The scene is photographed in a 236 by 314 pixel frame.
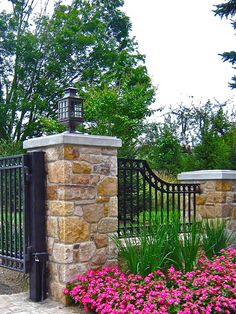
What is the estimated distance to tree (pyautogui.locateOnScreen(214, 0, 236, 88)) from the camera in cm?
1067

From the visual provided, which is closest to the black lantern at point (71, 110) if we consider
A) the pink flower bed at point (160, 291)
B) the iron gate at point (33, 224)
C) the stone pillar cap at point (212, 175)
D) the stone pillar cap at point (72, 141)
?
the stone pillar cap at point (72, 141)

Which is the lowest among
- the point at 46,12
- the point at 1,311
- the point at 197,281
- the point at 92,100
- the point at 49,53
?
the point at 1,311

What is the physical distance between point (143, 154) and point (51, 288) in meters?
8.63

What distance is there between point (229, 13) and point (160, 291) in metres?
9.42

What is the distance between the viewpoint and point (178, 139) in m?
15.7

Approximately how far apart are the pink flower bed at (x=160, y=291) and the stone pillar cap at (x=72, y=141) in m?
1.23

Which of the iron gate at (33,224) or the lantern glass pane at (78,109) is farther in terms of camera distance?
the lantern glass pane at (78,109)

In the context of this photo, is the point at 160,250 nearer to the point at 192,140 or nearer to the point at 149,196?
the point at 149,196

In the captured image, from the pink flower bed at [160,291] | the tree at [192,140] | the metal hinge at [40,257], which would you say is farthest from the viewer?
the tree at [192,140]

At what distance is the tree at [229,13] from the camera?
35.0ft

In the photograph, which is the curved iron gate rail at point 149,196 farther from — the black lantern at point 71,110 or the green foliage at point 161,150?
the green foliage at point 161,150

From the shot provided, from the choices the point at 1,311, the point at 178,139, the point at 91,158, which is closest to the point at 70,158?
the point at 91,158

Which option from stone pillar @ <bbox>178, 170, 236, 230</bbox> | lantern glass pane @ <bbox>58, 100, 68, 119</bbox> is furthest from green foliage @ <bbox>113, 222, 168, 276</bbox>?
stone pillar @ <bbox>178, 170, 236, 230</bbox>

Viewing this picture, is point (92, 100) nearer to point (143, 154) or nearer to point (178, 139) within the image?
point (143, 154)
